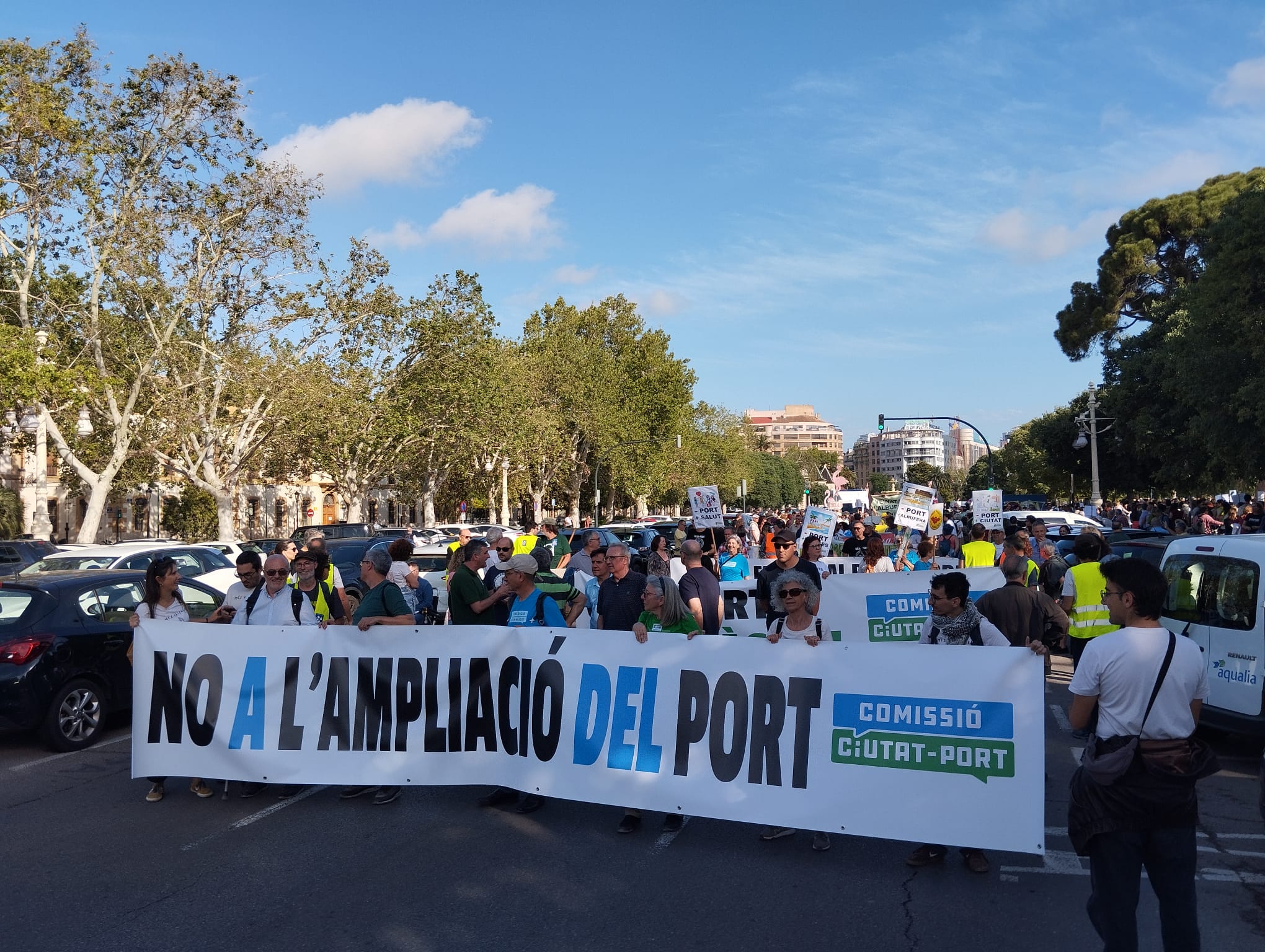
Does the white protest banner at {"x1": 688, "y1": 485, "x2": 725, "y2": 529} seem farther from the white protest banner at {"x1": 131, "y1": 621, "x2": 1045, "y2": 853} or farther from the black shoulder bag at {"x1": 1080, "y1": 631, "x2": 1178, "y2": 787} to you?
the black shoulder bag at {"x1": 1080, "y1": 631, "x2": 1178, "y2": 787}

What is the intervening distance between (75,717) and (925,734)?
23.1 ft

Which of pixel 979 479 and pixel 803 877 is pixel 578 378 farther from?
pixel 979 479

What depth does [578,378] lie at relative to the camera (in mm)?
61094

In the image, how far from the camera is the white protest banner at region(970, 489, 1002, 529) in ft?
68.0

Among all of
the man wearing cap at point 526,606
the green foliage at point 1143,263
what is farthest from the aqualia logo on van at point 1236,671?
the green foliage at point 1143,263

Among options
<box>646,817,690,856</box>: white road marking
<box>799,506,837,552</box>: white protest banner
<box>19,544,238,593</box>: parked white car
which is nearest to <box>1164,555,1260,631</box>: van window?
<box>646,817,690,856</box>: white road marking

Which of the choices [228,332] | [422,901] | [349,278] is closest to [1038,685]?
[422,901]

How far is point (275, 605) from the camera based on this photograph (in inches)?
308

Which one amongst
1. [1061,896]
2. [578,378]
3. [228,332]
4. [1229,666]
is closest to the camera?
[1061,896]

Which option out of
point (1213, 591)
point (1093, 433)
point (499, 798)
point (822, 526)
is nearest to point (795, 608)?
point (499, 798)

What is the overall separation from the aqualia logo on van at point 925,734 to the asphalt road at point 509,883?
23.1 inches

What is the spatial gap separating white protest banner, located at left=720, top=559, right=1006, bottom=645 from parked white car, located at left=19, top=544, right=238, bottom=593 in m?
8.67

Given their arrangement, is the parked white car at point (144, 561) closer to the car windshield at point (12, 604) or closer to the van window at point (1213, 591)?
the car windshield at point (12, 604)

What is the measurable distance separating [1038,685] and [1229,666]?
3484mm
